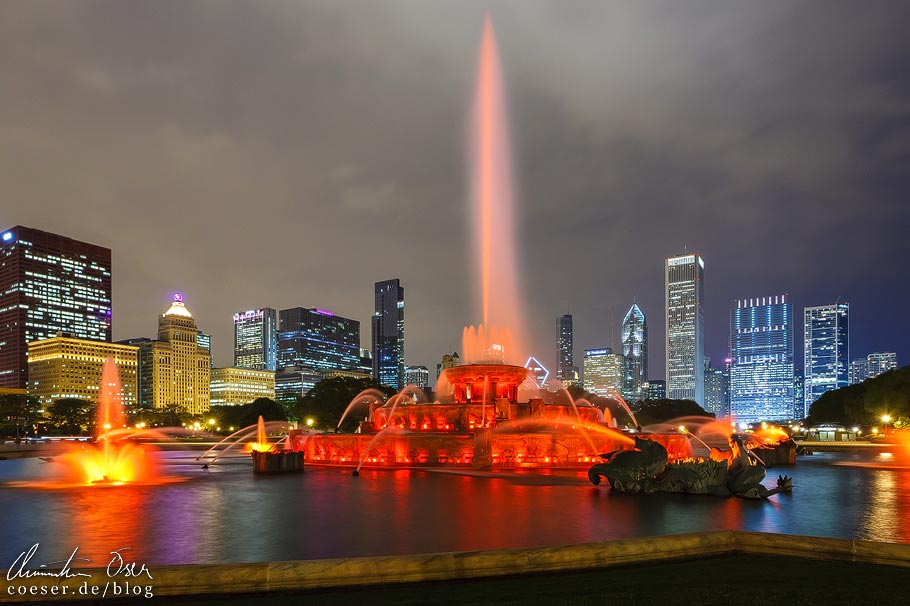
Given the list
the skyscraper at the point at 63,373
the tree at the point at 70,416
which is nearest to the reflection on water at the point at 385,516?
the tree at the point at 70,416

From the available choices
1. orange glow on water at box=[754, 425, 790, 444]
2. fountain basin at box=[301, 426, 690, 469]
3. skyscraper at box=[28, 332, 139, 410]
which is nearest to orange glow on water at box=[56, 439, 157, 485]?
fountain basin at box=[301, 426, 690, 469]

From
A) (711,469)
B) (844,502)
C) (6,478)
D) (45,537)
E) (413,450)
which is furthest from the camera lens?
(413,450)

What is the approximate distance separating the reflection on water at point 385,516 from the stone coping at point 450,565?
2228 mm

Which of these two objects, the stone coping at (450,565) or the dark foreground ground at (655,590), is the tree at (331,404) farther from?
the dark foreground ground at (655,590)

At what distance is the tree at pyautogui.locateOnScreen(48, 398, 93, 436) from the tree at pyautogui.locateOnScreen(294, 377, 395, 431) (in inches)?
2005

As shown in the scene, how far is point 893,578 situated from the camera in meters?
9.09

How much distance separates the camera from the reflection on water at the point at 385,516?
40.3 feet

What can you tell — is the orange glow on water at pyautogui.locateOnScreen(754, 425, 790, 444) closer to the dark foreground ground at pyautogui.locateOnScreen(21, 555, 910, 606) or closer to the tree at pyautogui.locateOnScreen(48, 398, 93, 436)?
the dark foreground ground at pyautogui.locateOnScreen(21, 555, 910, 606)

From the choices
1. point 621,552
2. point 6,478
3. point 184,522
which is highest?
point 621,552

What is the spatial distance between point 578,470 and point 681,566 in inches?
751

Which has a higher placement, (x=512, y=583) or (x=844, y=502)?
(x=512, y=583)

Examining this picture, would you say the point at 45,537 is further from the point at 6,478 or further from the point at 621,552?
the point at 6,478

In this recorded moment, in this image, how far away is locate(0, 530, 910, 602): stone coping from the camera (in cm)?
859

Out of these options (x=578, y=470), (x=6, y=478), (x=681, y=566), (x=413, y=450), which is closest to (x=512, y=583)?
(x=681, y=566)
